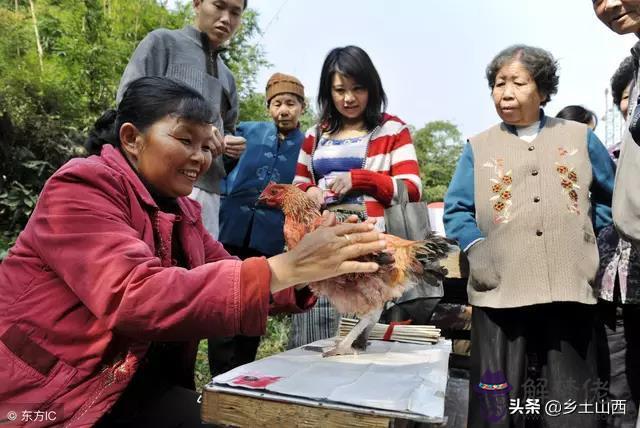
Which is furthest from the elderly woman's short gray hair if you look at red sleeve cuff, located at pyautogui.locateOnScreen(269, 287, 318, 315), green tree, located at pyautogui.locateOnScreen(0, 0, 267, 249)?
green tree, located at pyautogui.locateOnScreen(0, 0, 267, 249)

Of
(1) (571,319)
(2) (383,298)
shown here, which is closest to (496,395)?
(1) (571,319)

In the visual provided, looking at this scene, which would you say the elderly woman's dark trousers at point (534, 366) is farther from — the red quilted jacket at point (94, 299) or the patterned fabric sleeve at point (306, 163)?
the red quilted jacket at point (94, 299)

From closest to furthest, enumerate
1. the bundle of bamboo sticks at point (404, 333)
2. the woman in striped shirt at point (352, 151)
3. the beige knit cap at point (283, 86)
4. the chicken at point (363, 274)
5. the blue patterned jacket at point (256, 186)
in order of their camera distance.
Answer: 1. the chicken at point (363, 274)
2. the bundle of bamboo sticks at point (404, 333)
3. the woman in striped shirt at point (352, 151)
4. the blue patterned jacket at point (256, 186)
5. the beige knit cap at point (283, 86)

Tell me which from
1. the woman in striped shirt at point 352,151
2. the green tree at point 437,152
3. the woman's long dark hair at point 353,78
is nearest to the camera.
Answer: the woman in striped shirt at point 352,151

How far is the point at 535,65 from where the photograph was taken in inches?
105

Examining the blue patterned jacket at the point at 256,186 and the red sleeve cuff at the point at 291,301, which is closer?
the red sleeve cuff at the point at 291,301

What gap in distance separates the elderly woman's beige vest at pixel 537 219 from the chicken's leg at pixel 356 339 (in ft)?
2.44

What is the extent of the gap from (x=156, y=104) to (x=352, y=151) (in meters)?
1.47

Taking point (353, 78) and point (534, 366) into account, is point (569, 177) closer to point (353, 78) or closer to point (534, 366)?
point (534, 366)

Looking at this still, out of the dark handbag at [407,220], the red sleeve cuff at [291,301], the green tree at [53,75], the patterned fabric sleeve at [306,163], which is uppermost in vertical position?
the green tree at [53,75]

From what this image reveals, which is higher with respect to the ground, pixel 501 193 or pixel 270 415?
pixel 501 193

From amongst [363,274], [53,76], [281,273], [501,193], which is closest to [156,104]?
[281,273]

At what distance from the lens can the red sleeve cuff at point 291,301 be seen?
70.8 inches

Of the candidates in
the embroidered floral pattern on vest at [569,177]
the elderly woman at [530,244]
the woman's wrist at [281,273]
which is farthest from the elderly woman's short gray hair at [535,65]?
the woman's wrist at [281,273]
